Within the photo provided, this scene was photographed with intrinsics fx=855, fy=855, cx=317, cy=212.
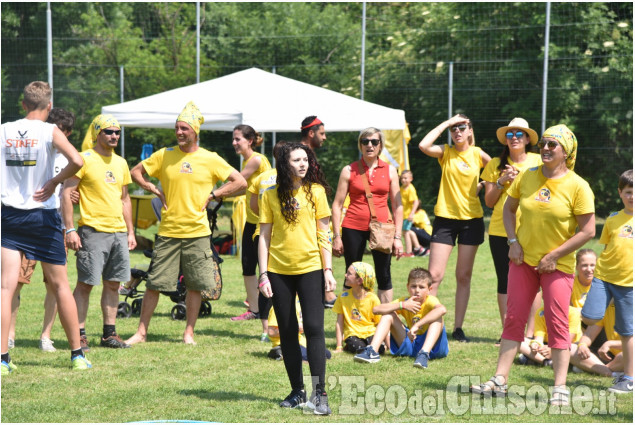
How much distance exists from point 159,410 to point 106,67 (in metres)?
18.6

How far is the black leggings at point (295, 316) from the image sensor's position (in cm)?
551

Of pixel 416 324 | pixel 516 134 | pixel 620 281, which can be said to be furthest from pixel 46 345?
pixel 620 281

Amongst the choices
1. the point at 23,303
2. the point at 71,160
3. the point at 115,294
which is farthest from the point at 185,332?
the point at 23,303

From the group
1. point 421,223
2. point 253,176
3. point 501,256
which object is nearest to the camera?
point 501,256

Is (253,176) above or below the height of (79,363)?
above

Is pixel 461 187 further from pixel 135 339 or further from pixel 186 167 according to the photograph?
pixel 135 339

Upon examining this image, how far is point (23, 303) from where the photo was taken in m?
9.91

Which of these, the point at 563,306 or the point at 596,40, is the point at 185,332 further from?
the point at 596,40

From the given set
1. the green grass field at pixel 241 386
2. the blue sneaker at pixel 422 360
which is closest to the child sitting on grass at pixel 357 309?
the green grass field at pixel 241 386

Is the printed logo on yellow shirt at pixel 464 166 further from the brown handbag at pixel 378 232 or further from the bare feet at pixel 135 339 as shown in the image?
the bare feet at pixel 135 339

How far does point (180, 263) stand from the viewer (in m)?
7.57

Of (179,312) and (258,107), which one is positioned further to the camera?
(258,107)

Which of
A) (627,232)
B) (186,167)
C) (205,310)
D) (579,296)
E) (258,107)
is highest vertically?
(258,107)

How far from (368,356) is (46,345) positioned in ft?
9.05
